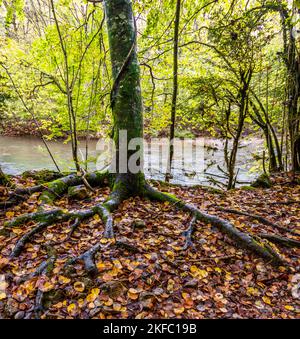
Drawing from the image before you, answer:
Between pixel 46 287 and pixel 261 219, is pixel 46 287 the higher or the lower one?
the lower one

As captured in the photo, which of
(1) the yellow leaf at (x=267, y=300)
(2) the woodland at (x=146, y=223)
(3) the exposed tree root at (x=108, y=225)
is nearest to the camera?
(2) the woodland at (x=146, y=223)

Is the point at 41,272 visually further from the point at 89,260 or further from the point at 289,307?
A: the point at 289,307

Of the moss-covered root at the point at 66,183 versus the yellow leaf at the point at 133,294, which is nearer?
the yellow leaf at the point at 133,294

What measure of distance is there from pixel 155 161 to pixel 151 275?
→ 1071cm

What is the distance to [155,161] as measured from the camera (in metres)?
13.0

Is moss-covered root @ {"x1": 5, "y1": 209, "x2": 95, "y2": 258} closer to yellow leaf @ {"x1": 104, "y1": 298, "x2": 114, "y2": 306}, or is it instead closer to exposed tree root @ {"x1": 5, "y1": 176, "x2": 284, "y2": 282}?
exposed tree root @ {"x1": 5, "y1": 176, "x2": 284, "y2": 282}

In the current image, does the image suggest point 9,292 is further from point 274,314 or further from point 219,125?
point 219,125

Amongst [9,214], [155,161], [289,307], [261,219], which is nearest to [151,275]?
[289,307]

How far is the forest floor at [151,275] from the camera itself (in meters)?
2.05

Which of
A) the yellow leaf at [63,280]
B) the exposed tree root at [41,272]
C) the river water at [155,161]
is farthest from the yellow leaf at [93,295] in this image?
the river water at [155,161]

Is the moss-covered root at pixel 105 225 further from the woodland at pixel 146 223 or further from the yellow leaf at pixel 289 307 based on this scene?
the yellow leaf at pixel 289 307

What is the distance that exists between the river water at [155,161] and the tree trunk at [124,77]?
444cm
